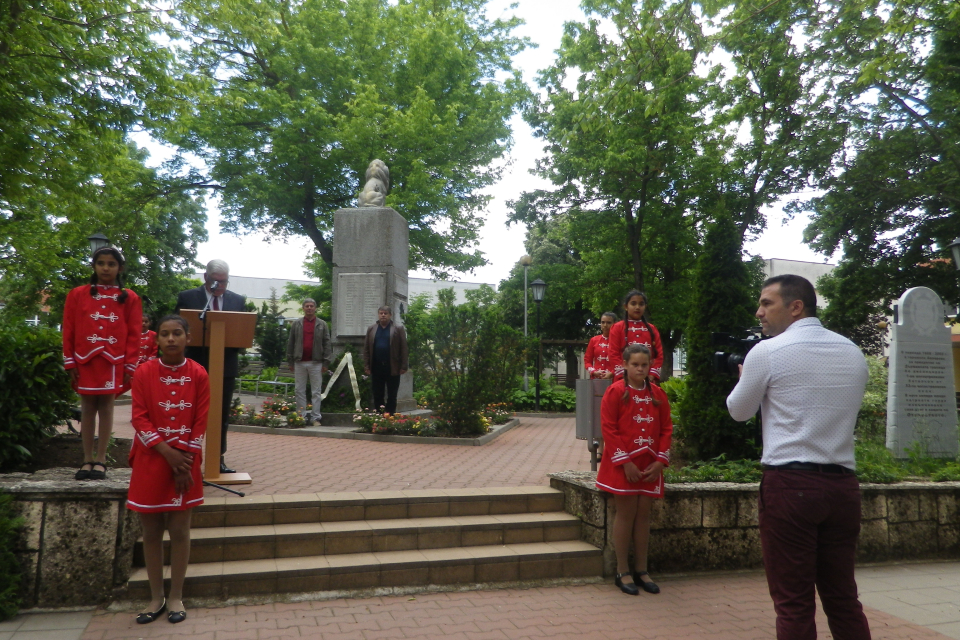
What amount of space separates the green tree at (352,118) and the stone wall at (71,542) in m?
16.3

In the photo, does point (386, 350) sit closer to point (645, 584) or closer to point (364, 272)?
point (364, 272)

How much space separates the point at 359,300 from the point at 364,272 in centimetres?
54

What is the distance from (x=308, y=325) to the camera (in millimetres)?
10320

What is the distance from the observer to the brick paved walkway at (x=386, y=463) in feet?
20.3

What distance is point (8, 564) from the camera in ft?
12.9

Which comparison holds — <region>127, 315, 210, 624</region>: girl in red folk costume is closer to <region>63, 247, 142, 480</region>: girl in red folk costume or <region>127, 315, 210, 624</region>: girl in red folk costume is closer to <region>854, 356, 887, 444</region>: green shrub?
<region>63, 247, 142, 480</region>: girl in red folk costume

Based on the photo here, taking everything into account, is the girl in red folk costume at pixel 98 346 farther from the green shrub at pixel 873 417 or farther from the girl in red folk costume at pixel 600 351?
the green shrub at pixel 873 417

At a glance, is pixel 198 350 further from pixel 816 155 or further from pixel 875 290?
pixel 875 290

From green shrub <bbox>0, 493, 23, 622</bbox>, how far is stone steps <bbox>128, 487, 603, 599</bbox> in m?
0.61

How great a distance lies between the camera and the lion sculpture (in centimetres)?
1358

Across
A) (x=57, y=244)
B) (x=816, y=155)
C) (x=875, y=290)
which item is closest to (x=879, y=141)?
(x=816, y=155)

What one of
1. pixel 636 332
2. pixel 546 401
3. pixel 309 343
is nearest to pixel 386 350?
pixel 309 343

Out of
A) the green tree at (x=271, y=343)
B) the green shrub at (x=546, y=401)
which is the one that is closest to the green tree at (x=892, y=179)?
the green shrub at (x=546, y=401)

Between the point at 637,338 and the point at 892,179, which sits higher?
the point at 892,179
